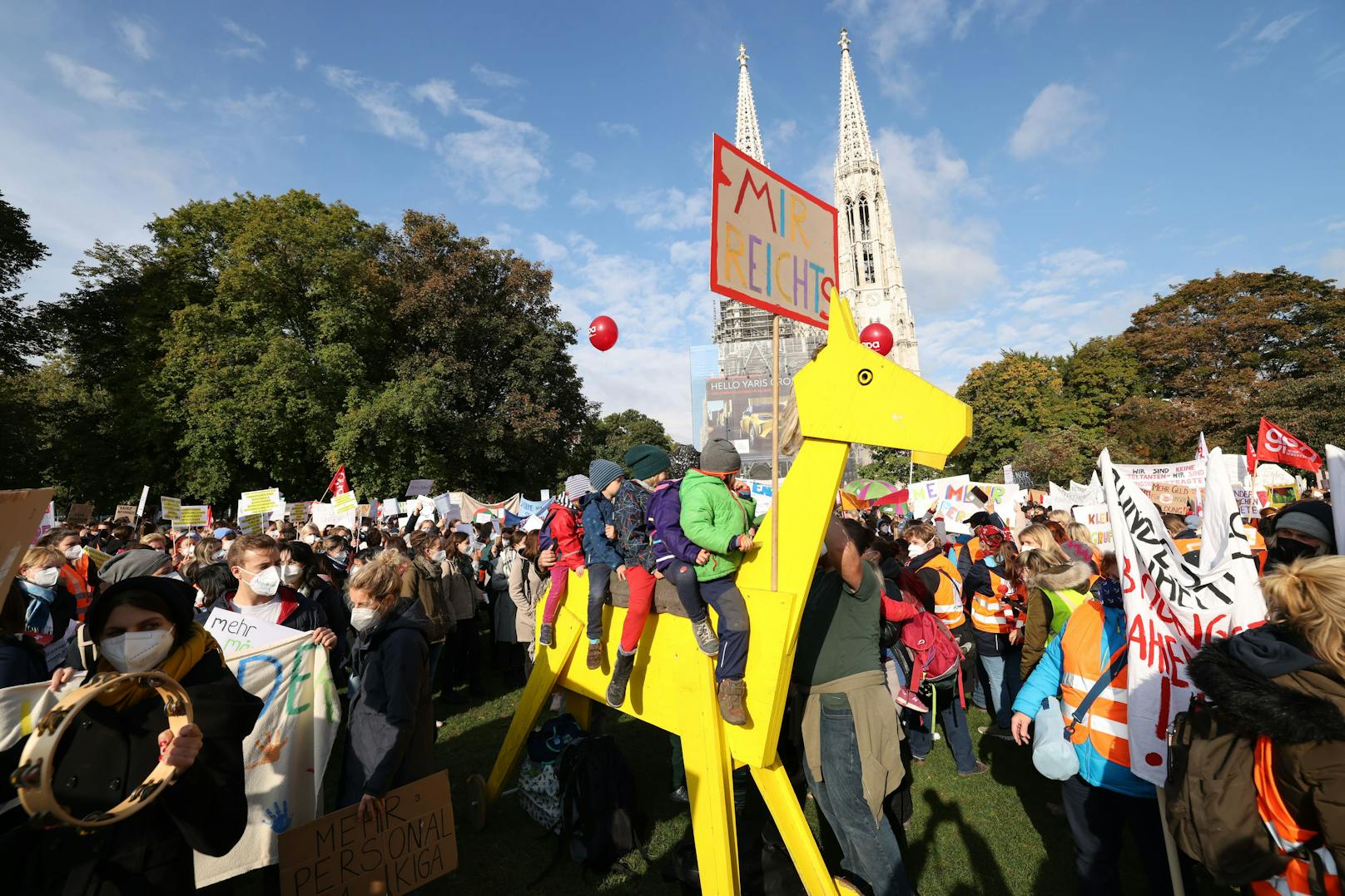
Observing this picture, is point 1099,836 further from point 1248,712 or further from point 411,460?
point 411,460

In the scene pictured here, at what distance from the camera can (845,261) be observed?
70500 millimetres

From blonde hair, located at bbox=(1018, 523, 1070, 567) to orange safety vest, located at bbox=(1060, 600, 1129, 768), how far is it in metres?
1.31

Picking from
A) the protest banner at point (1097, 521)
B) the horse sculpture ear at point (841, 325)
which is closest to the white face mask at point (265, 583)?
the horse sculpture ear at point (841, 325)

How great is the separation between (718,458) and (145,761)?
8.72 ft

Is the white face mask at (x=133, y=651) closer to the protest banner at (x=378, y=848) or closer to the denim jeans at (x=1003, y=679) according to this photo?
the protest banner at (x=378, y=848)

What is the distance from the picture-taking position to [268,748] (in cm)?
359

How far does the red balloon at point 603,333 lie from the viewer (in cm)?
1049

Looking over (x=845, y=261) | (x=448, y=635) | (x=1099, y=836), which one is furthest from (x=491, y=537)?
(x=845, y=261)

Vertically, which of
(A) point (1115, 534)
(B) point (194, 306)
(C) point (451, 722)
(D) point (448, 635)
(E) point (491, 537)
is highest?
(B) point (194, 306)

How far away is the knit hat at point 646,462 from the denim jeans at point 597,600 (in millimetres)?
731

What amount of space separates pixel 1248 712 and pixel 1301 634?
1.22ft

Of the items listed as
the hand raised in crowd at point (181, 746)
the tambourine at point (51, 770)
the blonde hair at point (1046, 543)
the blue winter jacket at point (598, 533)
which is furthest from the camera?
the blonde hair at point (1046, 543)

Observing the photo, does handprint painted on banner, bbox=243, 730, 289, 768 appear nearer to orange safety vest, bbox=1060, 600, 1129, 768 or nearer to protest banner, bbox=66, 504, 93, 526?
orange safety vest, bbox=1060, 600, 1129, 768

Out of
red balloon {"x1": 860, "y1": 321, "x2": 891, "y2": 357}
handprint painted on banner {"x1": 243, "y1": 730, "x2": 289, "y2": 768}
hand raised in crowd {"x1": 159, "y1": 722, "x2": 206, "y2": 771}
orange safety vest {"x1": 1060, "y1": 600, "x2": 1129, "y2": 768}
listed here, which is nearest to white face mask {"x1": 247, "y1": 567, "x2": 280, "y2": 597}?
handprint painted on banner {"x1": 243, "y1": 730, "x2": 289, "y2": 768}
